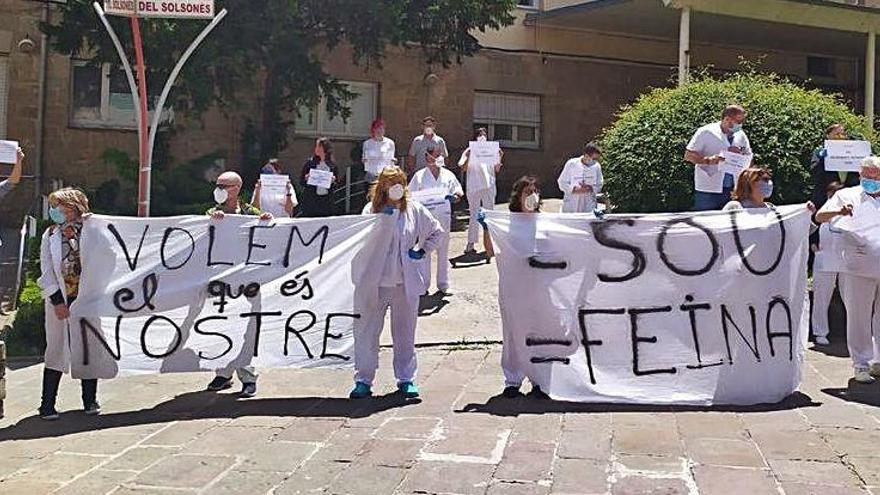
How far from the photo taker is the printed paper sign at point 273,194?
9.85 m

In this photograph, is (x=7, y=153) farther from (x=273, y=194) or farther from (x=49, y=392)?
(x=273, y=194)

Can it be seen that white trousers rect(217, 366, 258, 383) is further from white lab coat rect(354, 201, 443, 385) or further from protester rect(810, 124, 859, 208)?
protester rect(810, 124, 859, 208)

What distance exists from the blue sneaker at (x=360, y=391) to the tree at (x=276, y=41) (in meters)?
9.27

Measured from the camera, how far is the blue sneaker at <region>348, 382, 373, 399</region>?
6.69m

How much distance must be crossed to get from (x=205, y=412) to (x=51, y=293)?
140 cm

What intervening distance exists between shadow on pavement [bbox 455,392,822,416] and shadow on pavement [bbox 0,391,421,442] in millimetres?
583

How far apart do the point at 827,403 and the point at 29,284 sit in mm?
8641

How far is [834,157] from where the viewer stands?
8.73 m

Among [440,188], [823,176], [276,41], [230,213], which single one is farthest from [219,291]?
[276,41]

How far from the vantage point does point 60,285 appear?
21.0 feet

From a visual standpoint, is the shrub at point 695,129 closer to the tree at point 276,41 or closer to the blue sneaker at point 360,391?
the blue sneaker at point 360,391

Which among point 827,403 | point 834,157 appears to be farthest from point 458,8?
point 827,403

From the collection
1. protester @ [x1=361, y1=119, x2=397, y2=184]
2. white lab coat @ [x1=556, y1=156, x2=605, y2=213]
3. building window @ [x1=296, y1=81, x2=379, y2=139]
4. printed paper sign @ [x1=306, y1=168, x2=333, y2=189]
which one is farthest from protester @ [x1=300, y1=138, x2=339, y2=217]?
building window @ [x1=296, y1=81, x2=379, y2=139]

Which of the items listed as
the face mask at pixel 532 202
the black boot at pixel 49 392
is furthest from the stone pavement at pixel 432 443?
the face mask at pixel 532 202
